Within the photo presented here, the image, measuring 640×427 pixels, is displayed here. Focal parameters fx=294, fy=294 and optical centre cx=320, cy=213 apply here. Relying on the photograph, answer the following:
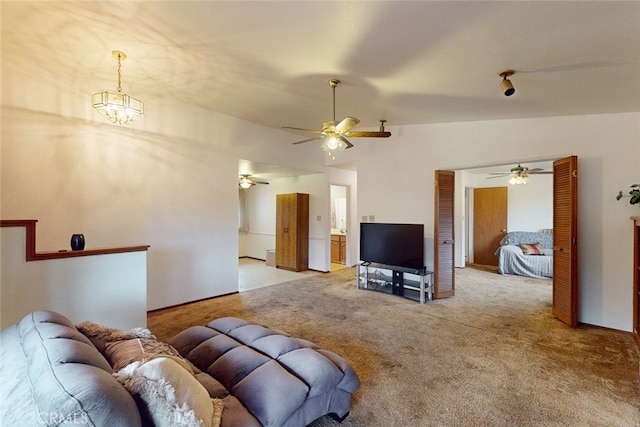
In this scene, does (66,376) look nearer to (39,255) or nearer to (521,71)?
(39,255)

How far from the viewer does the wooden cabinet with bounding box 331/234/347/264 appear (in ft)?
25.9

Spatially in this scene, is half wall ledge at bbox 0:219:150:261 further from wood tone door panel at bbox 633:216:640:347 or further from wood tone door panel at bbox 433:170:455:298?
wood tone door panel at bbox 633:216:640:347

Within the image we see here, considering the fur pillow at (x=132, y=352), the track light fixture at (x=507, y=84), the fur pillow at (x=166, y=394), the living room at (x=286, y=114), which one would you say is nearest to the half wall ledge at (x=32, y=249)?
the living room at (x=286, y=114)

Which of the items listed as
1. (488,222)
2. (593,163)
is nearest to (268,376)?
(593,163)

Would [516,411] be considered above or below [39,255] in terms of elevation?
below

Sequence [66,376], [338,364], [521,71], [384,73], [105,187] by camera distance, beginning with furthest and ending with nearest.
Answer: [105,187] → [384,73] → [521,71] → [338,364] → [66,376]

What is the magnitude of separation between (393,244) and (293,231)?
2660 millimetres

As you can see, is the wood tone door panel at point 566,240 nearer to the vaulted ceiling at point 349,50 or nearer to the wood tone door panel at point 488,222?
the vaulted ceiling at point 349,50

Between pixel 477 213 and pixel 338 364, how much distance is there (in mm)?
7469

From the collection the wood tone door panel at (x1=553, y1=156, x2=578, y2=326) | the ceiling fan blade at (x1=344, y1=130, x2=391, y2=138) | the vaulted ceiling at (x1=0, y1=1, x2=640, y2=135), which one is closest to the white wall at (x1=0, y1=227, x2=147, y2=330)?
the vaulted ceiling at (x1=0, y1=1, x2=640, y2=135)

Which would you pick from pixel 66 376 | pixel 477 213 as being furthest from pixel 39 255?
pixel 477 213

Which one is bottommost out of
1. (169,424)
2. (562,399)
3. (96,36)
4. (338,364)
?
(562,399)

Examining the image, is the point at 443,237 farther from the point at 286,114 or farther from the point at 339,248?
the point at 339,248

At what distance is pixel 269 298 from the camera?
4.79 meters
